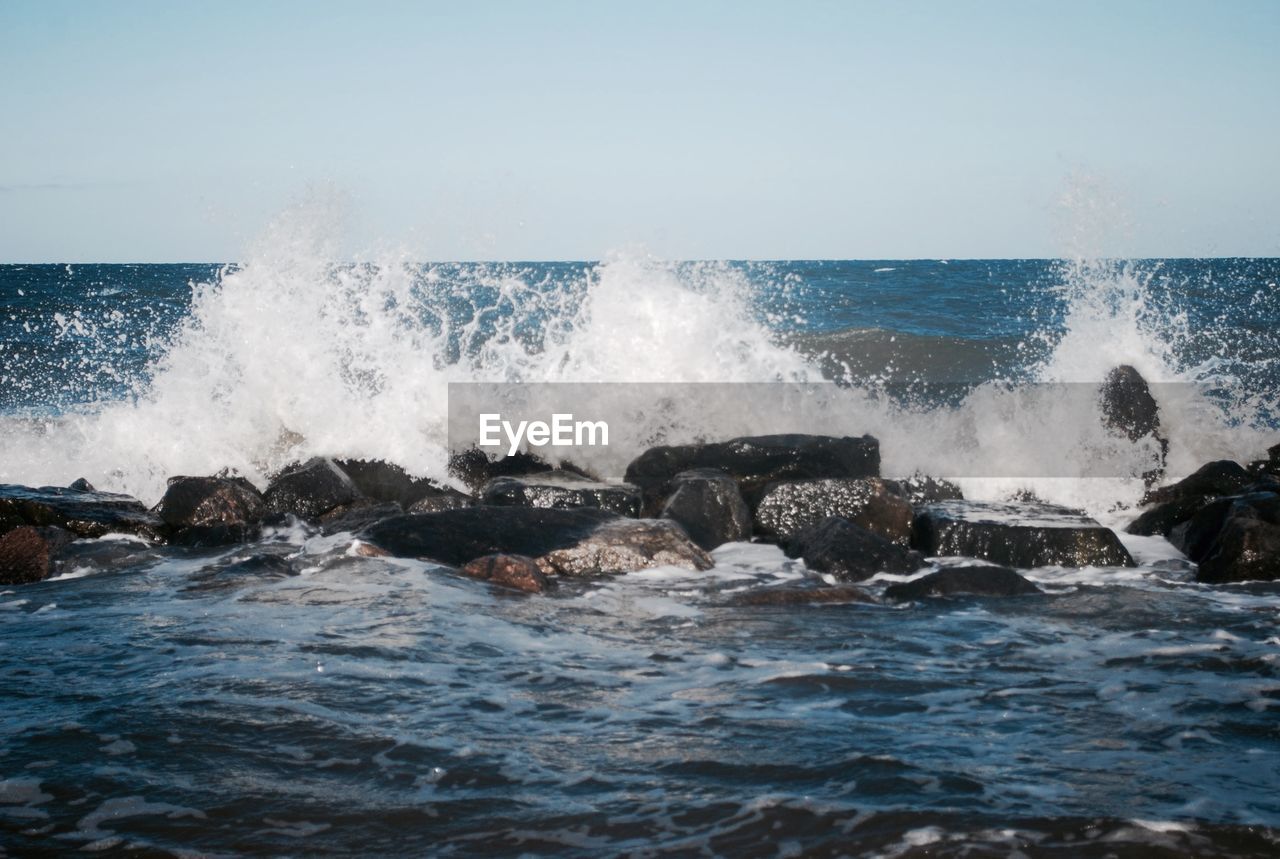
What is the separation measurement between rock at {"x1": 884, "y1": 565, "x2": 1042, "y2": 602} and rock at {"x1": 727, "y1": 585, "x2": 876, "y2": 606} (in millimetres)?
207

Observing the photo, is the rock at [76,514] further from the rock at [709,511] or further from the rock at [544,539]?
the rock at [709,511]

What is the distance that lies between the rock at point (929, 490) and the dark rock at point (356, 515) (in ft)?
13.4

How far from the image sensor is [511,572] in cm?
637

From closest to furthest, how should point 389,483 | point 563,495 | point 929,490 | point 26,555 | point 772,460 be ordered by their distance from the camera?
1. point 26,555
2. point 563,495
3. point 772,460
4. point 389,483
5. point 929,490

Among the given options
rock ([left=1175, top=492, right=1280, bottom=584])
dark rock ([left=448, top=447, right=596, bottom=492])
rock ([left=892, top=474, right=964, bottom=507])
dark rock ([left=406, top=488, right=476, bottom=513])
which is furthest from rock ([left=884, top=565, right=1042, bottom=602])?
dark rock ([left=448, top=447, right=596, bottom=492])

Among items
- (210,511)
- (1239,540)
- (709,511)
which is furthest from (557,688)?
(1239,540)

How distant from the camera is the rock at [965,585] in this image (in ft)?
20.6

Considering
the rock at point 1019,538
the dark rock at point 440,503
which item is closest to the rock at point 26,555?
the dark rock at point 440,503

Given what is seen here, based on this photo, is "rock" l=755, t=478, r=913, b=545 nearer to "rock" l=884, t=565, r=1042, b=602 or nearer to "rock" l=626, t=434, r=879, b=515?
"rock" l=626, t=434, r=879, b=515

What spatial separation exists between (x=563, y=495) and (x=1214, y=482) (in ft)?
16.2

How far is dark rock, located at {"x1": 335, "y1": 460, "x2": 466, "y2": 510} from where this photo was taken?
29.4 ft

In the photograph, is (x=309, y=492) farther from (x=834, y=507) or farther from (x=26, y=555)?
(x=834, y=507)

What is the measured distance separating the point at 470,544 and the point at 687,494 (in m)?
1.71

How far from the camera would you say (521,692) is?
14.9 feet
